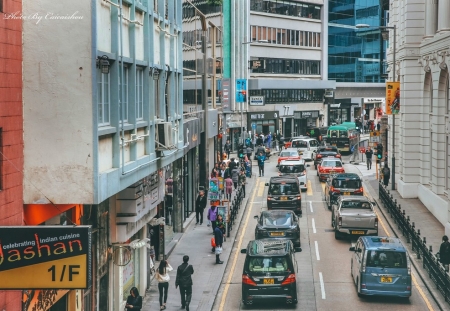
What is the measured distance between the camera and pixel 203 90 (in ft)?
124

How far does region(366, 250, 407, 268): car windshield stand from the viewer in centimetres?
2103

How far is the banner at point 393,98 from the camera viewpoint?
4241 centimetres

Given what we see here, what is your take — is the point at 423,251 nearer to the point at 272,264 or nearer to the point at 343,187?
the point at 272,264

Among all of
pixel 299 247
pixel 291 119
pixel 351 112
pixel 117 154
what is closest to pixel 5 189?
pixel 117 154

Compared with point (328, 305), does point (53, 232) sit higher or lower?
higher

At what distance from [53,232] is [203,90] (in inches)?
1046

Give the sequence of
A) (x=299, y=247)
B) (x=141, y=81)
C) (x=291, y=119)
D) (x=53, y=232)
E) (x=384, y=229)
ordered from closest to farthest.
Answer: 1. (x=53, y=232)
2. (x=141, y=81)
3. (x=299, y=247)
4. (x=384, y=229)
5. (x=291, y=119)

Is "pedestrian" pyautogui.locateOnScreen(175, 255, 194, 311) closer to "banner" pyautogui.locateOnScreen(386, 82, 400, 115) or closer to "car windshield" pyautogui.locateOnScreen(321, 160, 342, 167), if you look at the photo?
"banner" pyautogui.locateOnScreen(386, 82, 400, 115)

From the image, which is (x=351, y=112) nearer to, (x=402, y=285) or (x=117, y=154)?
(x=402, y=285)

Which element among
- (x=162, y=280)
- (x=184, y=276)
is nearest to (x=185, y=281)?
(x=184, y=276)

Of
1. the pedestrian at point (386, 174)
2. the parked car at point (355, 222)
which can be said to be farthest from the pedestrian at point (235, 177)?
the parked car at point (355, 222)

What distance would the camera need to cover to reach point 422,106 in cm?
4078

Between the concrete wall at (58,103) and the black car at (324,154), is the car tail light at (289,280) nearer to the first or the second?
the concrete wall at (58,103)

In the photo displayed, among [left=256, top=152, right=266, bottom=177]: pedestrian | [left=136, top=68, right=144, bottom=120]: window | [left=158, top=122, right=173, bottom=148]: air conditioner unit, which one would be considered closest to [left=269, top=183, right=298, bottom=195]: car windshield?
[left=256, top=152, right=266, bottom=177]: pedestrian
